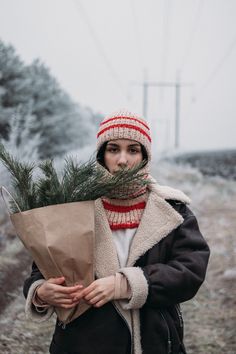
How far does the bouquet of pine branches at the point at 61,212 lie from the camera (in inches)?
55.9

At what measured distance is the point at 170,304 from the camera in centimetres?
158

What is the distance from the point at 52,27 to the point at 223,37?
6.94ft

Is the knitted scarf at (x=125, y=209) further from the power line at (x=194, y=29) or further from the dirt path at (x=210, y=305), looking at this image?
the power line at (x=194, y=29)

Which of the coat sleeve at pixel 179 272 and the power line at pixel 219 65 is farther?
the power line at pixel 219 65

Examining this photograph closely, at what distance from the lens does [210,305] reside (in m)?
3.87

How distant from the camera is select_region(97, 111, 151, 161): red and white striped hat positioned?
5.55 ft

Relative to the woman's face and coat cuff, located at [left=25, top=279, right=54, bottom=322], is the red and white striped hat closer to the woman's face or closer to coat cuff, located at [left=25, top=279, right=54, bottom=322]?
the woman's face

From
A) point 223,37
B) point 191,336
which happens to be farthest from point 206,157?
point 191,336

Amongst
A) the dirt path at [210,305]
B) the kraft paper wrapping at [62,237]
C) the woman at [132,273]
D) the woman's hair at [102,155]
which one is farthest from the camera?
the dirt path at [210,305]

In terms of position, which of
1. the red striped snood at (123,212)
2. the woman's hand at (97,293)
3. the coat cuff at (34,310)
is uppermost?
the red striped snood at (123,212)

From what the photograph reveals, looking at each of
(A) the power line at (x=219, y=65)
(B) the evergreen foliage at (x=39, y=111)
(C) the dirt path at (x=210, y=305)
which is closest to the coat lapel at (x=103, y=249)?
(C) the dirt path at (x=210, y=305)

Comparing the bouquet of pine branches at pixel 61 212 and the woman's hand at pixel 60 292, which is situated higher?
the bouquet of pine branches at pixel 61 212

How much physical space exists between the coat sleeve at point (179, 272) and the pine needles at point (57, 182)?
347mm

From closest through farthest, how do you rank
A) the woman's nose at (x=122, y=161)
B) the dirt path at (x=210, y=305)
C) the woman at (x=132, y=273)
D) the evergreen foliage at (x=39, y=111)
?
1. the woman at (x=132, y=273)
2. the woman's nose at (x=122, y=161)
3. the dirt path at (x=210, y=305)
4. the evergreen foliage at (x=39, y=111)
